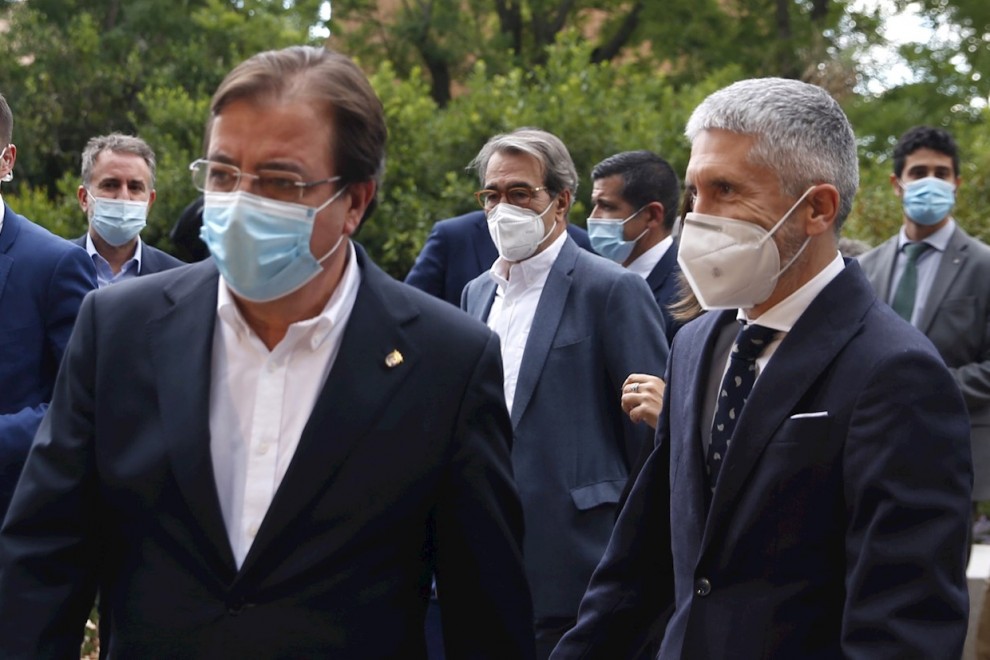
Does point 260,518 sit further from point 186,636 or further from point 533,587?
point 533,587

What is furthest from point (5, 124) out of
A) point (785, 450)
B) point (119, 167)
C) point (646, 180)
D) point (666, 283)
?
point (785, 450)

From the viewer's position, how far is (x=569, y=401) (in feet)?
19.3

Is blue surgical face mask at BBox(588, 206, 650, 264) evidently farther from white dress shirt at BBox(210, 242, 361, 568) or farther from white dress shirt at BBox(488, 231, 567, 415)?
white dress shirt at BBox(210, 242, 361, 568)

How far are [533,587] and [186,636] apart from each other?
296cm

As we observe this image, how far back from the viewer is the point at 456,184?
1335cm

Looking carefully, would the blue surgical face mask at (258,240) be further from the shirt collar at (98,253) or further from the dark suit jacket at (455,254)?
the dark suit jacket at (455,254)

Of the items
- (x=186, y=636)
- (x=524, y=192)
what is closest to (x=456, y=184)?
(x=524, y=192)

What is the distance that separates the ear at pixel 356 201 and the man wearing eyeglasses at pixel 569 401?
2550mm

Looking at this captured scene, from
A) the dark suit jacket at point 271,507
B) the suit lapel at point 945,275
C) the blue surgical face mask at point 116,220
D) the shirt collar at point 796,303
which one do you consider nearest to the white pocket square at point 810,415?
the shirt collar at point 796,303

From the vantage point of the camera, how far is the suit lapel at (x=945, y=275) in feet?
28.0

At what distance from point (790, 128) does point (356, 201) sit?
40.9 inches

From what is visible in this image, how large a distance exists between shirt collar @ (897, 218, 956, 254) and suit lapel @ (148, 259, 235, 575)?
6.32 m

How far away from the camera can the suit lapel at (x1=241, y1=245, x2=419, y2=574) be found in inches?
117

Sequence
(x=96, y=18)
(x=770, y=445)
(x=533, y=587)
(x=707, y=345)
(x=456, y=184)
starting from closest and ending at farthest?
(x=770, y=445) < (x=707, y=345) < (x=533, y=587) < (x=456, y=184) < (x=96, y=18)
